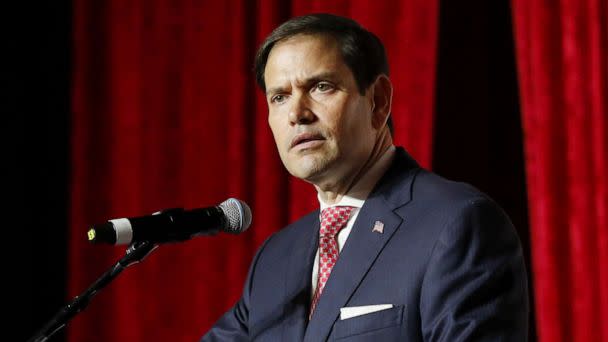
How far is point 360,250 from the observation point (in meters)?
1.87

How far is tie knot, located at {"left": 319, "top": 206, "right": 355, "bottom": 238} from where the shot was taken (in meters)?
2.00

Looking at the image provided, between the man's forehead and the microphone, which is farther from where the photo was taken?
the man's forehead

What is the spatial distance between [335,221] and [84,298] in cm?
70

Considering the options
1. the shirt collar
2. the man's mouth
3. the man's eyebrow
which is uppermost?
the man's eyebrow

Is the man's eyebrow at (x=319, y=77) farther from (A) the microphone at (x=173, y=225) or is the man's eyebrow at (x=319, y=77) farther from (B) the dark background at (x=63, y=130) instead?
(B) the dark background at (x=63, y=130)

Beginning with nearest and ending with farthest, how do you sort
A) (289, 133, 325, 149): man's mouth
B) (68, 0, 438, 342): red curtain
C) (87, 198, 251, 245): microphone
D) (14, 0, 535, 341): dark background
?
(87, 198, 251, 245): microphone
(289, 133, 325, 149): man's mouth
(14, 0, 535, 341): dark background
(68, 0, 438, 342): red curtain

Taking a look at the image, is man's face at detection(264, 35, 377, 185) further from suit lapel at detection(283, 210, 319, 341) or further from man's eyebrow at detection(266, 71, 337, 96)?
suit lapel at detection(283, 210, 319, 341)

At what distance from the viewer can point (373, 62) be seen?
212 cm

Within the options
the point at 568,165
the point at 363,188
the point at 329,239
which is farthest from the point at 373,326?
the point at 568,165

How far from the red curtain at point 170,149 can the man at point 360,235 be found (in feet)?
3.32

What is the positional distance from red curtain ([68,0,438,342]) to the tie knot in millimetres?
1085

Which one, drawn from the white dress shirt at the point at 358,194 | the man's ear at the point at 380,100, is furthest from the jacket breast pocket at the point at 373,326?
the man's ear at the point at 380,100

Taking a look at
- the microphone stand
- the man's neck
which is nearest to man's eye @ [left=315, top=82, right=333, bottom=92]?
the man's neck

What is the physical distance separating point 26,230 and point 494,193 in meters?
1.92
